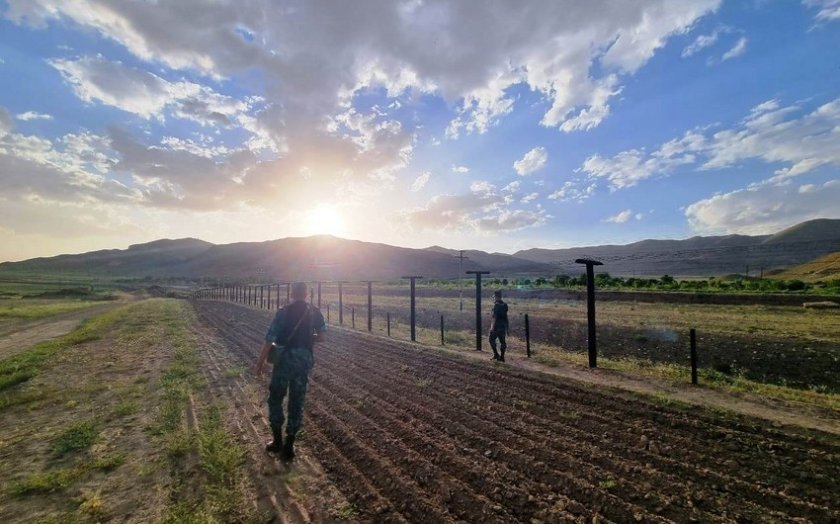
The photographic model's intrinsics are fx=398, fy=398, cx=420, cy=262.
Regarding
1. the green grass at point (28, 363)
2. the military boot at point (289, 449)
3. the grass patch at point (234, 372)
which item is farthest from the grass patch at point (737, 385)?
the green grass at point (28, 363)

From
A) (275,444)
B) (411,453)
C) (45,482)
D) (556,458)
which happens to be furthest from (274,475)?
(556,458)

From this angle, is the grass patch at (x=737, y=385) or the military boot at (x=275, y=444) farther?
the grass patch at (x=737, y=385)

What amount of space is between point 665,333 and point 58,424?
2221 centimetres

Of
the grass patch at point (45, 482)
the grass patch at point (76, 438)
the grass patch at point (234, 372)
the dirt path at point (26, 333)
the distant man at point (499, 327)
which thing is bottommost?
the dirt path at point (26, 333)

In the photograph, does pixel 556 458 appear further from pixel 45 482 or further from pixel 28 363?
pixel 28 363

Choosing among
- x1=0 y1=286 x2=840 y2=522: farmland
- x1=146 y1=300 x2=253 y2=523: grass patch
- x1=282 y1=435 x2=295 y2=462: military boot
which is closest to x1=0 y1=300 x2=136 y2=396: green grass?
x1=0 y1=286 x2=840 y2=522: farmland

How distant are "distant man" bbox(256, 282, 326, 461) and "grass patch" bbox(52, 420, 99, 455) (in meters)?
3.30

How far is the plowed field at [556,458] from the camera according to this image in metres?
4.61

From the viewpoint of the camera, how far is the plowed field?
4.61 metres

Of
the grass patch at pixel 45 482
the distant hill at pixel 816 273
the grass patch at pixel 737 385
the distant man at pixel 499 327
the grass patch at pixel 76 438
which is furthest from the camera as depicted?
the distant hill at pixel 816 273

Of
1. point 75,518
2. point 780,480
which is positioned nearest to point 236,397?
point 75,518

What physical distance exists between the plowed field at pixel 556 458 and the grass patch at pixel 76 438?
3681mm

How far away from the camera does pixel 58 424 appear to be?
25.7 ft

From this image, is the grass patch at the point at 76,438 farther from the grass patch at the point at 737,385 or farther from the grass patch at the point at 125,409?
the grass patch at the point at 737,385
